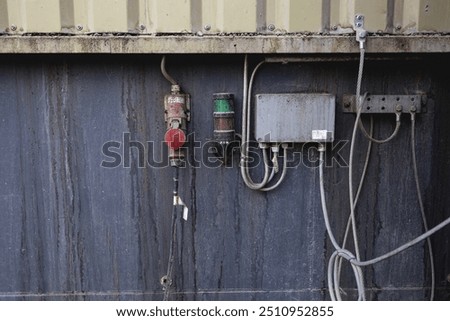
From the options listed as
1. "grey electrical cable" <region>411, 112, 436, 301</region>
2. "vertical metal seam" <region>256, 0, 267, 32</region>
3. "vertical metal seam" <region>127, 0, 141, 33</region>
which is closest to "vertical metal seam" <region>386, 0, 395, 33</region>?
"grey electrical cable" <region>411, 112, 436, 301</region>

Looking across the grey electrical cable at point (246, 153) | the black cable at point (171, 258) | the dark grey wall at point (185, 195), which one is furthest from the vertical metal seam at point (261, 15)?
the black cable at point (171, 258)

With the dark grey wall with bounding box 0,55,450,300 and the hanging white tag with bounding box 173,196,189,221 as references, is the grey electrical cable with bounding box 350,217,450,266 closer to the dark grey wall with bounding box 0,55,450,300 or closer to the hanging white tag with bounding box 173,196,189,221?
the dark grey wall with bounding box 0,55,450,300

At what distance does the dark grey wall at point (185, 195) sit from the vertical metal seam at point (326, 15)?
19 centimetres

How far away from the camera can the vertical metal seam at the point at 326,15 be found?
2002 millimetres

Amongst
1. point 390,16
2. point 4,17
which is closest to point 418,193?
point 390,16

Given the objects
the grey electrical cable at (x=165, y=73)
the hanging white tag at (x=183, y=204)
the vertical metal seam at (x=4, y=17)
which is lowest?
the hanging white tag at (x=183, y=204)

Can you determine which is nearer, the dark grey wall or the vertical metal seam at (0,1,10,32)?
the vertical metal seam at (0,1,10,32)

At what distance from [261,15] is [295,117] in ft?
1.76

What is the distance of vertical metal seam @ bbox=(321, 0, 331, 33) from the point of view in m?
2.00

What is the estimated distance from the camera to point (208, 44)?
2.00 m

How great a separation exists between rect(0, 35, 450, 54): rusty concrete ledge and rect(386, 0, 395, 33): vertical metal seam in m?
0.06

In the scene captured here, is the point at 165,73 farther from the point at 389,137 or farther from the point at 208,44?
the point at 389,137

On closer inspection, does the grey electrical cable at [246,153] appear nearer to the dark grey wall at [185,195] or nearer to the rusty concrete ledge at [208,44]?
the dark grey wall at [185,195]
